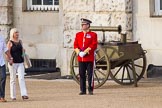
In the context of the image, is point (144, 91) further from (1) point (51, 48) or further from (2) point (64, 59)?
(1) point (51, 48)

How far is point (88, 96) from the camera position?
16.5 meters

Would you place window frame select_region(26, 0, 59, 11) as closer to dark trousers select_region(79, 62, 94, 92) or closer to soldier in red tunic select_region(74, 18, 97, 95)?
soldier in red tunic select_region(74, 18, 97, 95)

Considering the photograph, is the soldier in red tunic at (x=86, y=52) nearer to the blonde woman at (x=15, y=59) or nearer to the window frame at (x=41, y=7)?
the blonde woman at (x=15, y=59)

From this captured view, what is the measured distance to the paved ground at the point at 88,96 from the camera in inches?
593

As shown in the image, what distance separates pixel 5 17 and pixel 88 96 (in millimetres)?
6630

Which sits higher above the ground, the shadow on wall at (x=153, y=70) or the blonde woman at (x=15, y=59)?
the blonde woman at (x=15, y=59)

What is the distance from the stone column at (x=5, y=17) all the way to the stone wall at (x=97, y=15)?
1.99m

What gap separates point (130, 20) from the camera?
20.5 metres

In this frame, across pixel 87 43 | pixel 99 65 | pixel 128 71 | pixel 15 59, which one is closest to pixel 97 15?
pixel 128 71

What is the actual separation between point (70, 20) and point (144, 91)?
14.4ft

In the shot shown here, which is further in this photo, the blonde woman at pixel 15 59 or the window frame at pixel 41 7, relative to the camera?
the window frame at pixel 41 7

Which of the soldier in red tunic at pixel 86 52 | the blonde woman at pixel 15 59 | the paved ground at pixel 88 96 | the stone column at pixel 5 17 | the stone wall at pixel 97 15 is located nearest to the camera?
the paved ground at pixel 88 96

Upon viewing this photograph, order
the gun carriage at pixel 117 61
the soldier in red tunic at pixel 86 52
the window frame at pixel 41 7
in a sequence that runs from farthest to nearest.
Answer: the window frame at pixel 41 7
the gun carriage at pixel 117 61
the soldier in red tunic at pixel 86 52

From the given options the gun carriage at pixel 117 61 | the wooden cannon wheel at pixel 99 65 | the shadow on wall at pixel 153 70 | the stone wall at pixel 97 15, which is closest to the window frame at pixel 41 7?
the stone wall at pixel 97 15
